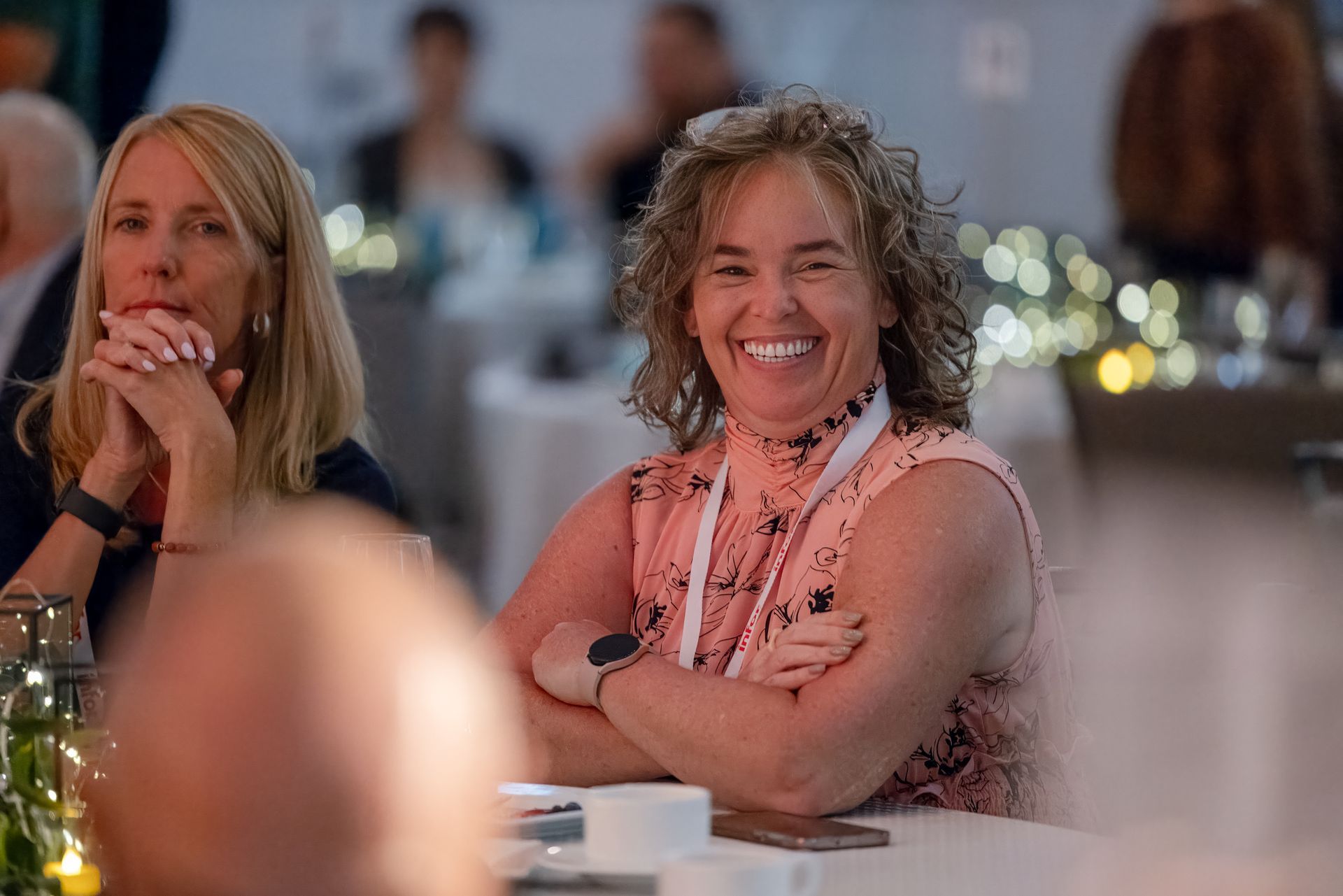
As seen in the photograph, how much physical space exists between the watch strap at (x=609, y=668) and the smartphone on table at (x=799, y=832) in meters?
0.29

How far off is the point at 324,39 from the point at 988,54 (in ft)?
14.7

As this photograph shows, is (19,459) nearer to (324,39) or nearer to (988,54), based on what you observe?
(988,54)

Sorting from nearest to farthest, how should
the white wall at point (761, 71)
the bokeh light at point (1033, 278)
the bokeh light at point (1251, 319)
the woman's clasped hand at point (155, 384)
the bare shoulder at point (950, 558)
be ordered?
the bare shoulder at point (950, 558) → the woman's clasped hand at point (155, 384) → the bokeh light at point (1251, 319) → the bokeh light at point (1033, 278) → the white wall at point (761, 71)

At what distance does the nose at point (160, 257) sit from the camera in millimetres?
1997

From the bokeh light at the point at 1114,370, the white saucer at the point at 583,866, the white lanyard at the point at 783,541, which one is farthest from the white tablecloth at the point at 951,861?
the bokeh light at the point at 1114,370

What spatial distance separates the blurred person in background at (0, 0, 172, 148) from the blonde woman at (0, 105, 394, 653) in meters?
0.71

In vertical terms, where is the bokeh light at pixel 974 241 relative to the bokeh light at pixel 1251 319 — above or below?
above

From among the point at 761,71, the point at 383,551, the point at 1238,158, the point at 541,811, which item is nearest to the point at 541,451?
the point at 541,811

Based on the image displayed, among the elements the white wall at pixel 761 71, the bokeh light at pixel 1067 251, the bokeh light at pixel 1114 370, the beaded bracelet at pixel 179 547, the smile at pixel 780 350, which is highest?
the white wall at pixel 761 71

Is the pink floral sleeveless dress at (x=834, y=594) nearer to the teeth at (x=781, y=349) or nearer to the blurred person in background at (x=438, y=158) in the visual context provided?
the teeth at (x=781, y=349)

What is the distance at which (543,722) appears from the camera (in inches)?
65.8

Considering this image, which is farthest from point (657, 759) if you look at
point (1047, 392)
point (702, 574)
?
point (1047, 392)

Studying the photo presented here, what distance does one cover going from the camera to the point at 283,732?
596 millimetres

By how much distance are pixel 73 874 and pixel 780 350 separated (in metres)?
1.12
